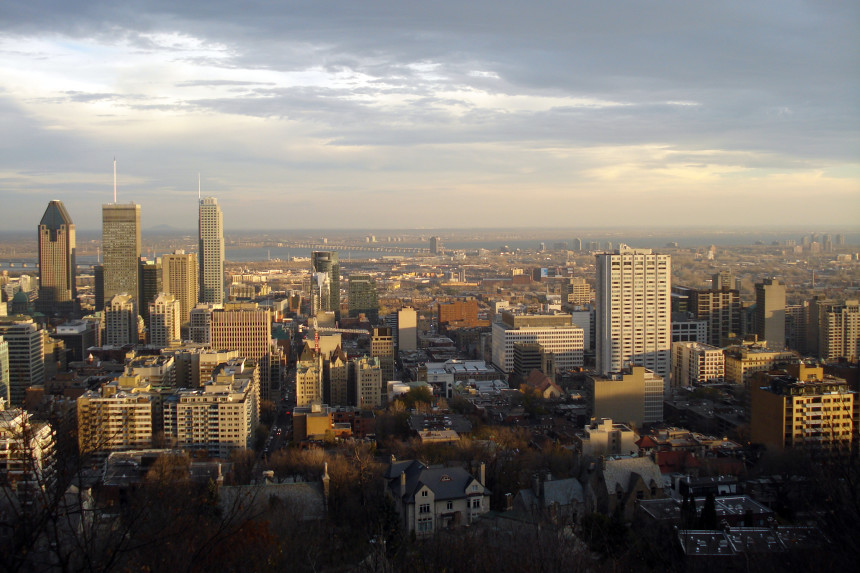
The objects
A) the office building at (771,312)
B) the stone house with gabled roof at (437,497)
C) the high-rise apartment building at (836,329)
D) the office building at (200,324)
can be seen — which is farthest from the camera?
the office building at (200,324)

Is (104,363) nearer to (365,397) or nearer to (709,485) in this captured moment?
(365,397)

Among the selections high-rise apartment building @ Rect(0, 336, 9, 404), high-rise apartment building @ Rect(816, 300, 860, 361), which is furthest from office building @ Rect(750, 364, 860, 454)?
high-rise apartment building @ Rect(0, 336, 9, 404)

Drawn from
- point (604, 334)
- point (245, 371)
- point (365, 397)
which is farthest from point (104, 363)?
point (604, 334)

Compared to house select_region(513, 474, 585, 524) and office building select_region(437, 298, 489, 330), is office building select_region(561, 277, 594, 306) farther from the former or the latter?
house select_region(513, 474, 585, 524)

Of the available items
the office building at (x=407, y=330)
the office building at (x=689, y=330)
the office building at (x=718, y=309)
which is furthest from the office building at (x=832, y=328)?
the office building at (x=407, y=330)

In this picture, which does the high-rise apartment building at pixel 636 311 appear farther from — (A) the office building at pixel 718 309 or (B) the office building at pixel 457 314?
(B) the office building at pixel 457 314
